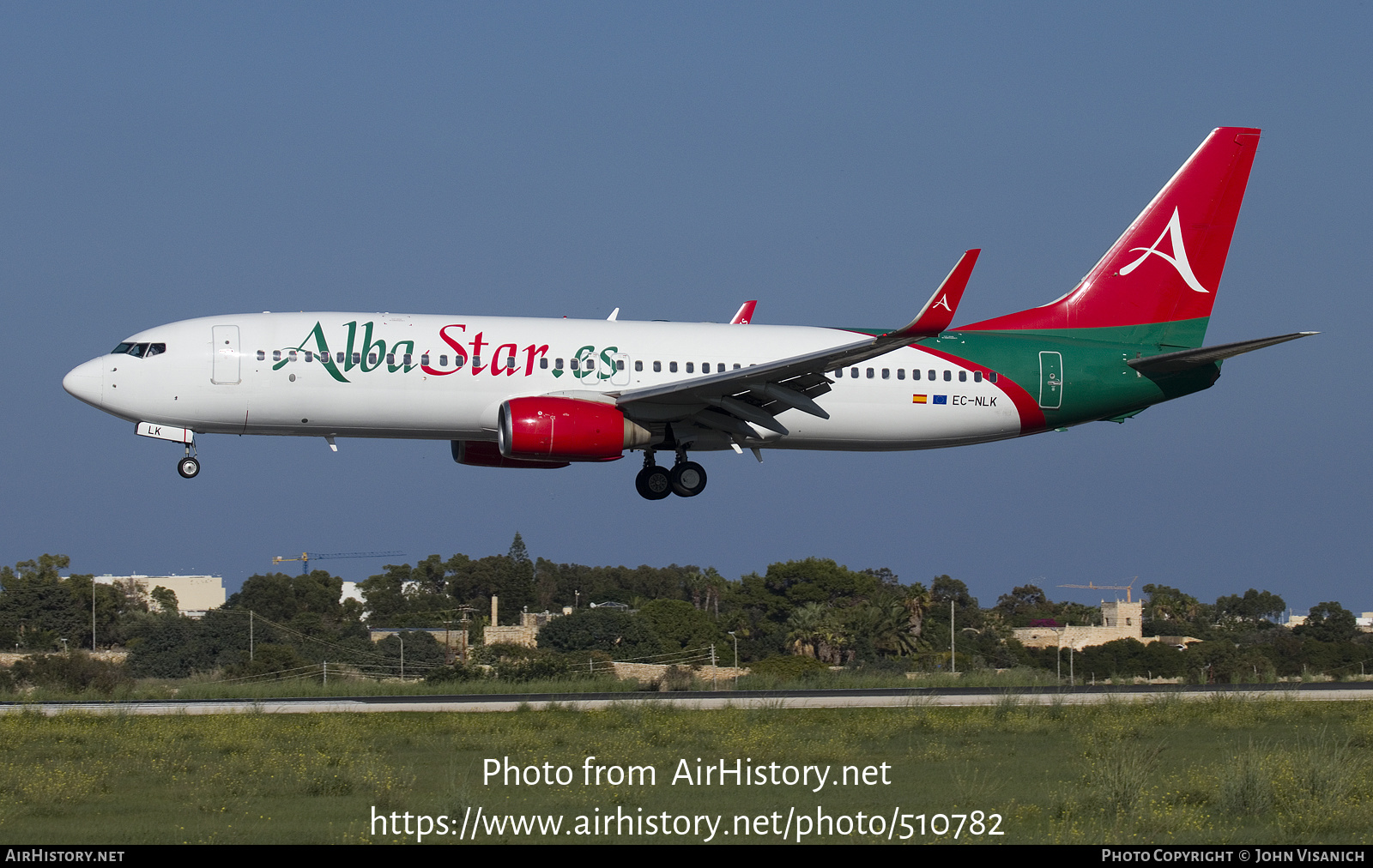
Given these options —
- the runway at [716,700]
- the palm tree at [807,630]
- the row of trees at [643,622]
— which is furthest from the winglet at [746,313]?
the palm tree at [807,630]

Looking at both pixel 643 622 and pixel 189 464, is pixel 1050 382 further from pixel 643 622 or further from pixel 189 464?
pixel 643 622

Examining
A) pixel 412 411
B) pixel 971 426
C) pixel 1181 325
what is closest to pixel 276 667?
pixel 412 411

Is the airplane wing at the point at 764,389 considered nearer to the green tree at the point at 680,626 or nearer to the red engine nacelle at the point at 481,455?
the red engine nacelle at the point at 481,455

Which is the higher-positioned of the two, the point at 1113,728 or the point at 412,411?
the point at 412,411

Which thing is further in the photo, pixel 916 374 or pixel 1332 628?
pixel 1332 628

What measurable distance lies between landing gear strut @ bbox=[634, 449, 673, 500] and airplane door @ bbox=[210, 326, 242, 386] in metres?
9.25

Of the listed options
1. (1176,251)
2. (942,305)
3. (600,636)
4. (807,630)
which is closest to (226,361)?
(942,305)

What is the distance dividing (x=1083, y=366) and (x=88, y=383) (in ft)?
73.9

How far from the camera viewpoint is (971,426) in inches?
1414

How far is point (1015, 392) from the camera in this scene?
→ 35.9 m

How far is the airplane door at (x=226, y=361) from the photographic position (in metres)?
31.3

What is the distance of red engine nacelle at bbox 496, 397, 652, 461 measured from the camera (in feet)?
102
